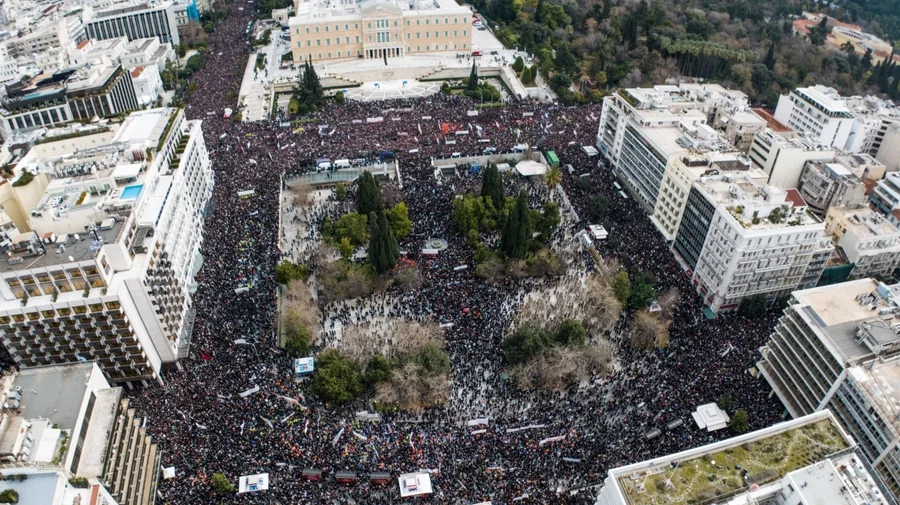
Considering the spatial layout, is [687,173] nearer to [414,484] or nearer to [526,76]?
[414,484]

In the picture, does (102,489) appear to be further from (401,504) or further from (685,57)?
(685,57)

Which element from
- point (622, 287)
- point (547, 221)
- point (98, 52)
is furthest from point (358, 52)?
point (622, 287)

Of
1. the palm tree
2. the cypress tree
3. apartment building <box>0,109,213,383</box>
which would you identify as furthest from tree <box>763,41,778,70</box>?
apartment building <box>0,109,213,383</box>

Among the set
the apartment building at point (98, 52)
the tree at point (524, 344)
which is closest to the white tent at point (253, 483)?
the tree at point (524, 344)

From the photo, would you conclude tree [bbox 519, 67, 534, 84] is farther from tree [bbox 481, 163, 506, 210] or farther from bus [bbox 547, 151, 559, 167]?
tree [bbox 481, 163, 506, 210]

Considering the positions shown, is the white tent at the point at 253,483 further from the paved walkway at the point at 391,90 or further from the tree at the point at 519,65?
the tree at the point at 519,65

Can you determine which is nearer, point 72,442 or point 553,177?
point 72,442
